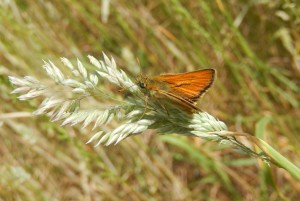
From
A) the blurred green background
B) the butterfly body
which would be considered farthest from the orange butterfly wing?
Answer: the blurred green background

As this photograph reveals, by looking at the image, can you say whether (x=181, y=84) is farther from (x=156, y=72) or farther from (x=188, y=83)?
(x=156, y=72)

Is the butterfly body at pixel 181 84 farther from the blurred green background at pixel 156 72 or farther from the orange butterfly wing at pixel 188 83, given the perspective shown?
the blurred green background at pixel 156 72

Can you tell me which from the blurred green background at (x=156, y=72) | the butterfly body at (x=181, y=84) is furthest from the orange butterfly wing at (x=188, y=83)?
the blurred green background at (x=156, y=72)

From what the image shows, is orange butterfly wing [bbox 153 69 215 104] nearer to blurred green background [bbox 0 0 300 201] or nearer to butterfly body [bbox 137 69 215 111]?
butterfly body [bbox 137 69 215 111]

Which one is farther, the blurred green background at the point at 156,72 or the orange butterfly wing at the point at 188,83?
the blurred green background at the point at 156,72

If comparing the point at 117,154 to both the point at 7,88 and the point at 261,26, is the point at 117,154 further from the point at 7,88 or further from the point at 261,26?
the point at 261,26

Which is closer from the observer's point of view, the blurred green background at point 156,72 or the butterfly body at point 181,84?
the butterfly body at point 181,84
